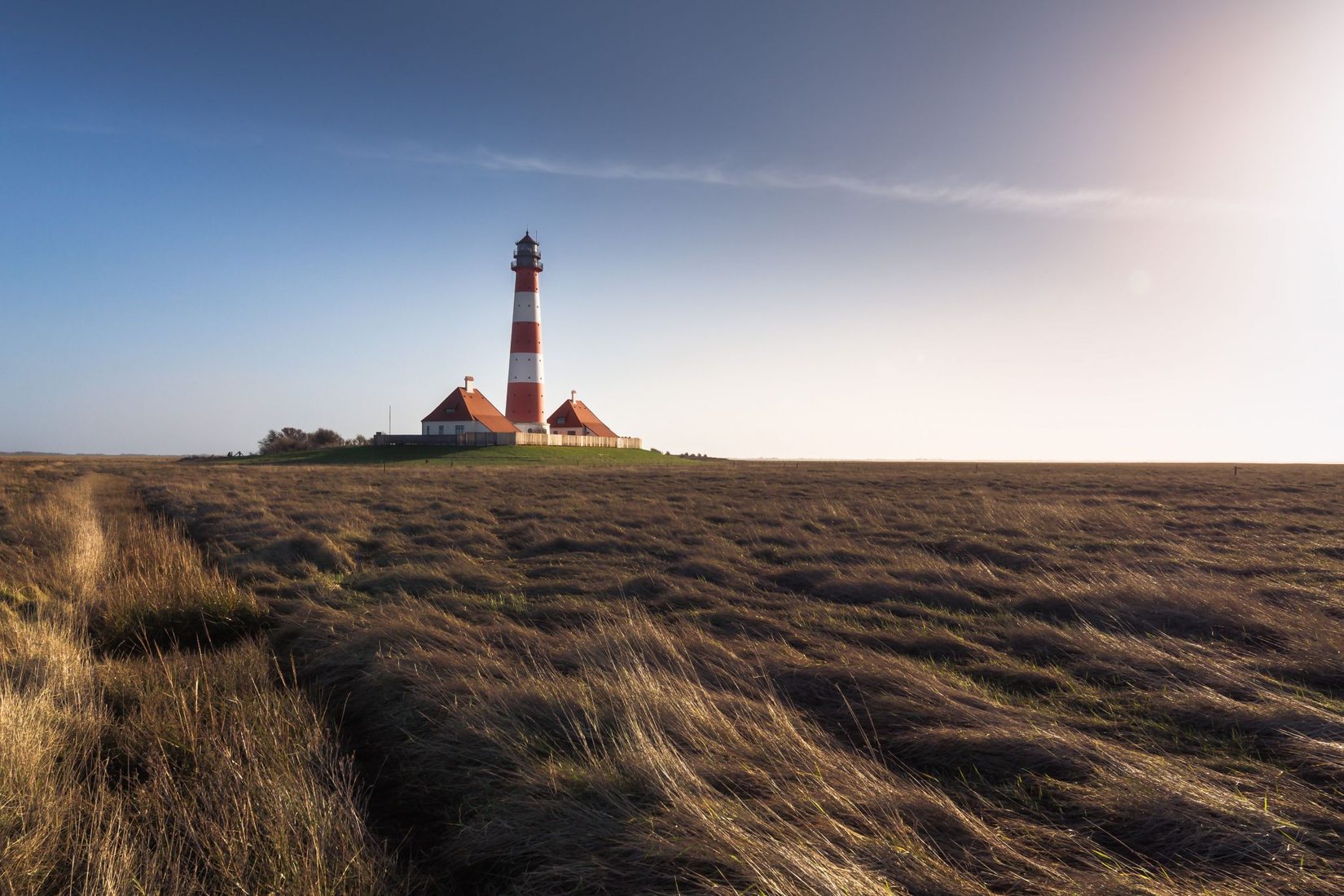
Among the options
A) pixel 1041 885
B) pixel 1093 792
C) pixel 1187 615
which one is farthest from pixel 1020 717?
pixel 1187 615

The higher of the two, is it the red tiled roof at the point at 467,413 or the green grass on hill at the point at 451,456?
the red tiled roof at the point at 467,413

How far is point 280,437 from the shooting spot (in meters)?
73.4

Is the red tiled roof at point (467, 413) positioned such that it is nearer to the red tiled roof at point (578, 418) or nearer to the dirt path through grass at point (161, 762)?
the red tiled roof at point (578, 418)

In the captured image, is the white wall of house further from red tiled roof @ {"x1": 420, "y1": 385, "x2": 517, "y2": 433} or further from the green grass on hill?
the green grass on hill

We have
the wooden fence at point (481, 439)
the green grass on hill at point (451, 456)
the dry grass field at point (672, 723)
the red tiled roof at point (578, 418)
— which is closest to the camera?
the dry grass field at point (672, 723)

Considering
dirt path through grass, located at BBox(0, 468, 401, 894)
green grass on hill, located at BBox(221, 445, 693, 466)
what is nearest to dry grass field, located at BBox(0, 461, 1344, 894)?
dirt path through grass, located at BBox(0, 468, 401, 894)

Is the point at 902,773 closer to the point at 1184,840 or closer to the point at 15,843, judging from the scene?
the point at 1184,840

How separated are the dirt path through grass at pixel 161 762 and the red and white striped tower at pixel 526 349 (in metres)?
52.5

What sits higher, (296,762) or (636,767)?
(636,767)

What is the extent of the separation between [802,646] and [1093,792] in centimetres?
354

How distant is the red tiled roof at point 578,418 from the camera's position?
73438 mm

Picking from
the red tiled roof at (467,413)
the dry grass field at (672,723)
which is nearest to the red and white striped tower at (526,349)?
the red tiled roof at (467,413)

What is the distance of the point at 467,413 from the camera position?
6328cm

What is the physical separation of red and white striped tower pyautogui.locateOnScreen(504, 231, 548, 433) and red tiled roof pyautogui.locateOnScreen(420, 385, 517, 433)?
1.83 m
